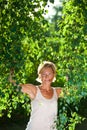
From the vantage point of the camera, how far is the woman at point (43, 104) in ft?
15.1

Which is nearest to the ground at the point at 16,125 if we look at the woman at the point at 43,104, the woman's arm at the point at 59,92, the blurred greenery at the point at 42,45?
the blurred greenery at the point at 42,45

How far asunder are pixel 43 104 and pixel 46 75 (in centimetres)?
34

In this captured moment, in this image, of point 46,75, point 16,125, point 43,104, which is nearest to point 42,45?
point 46,75

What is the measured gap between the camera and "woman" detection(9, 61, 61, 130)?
15.1 feet

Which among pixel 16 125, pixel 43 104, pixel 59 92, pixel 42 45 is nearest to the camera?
pixel 43 104

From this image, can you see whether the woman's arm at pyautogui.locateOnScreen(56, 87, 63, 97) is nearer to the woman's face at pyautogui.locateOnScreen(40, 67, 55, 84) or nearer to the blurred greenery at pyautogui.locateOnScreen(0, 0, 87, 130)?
the blurred greenery at pyautogui.locateOnScreen(0, 0, 87, 130)

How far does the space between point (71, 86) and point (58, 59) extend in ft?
1.41

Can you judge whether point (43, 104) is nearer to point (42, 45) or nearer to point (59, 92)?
point (59, 92)

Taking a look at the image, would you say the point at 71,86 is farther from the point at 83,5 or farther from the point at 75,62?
the point at 83,5

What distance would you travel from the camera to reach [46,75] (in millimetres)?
4672

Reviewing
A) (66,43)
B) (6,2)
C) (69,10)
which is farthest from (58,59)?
(6,2)

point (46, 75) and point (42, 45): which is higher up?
point (42, 45)

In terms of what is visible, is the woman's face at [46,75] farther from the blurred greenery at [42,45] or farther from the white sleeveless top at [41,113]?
the blurred greenery at [42,45]

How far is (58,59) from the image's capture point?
16.7ft
